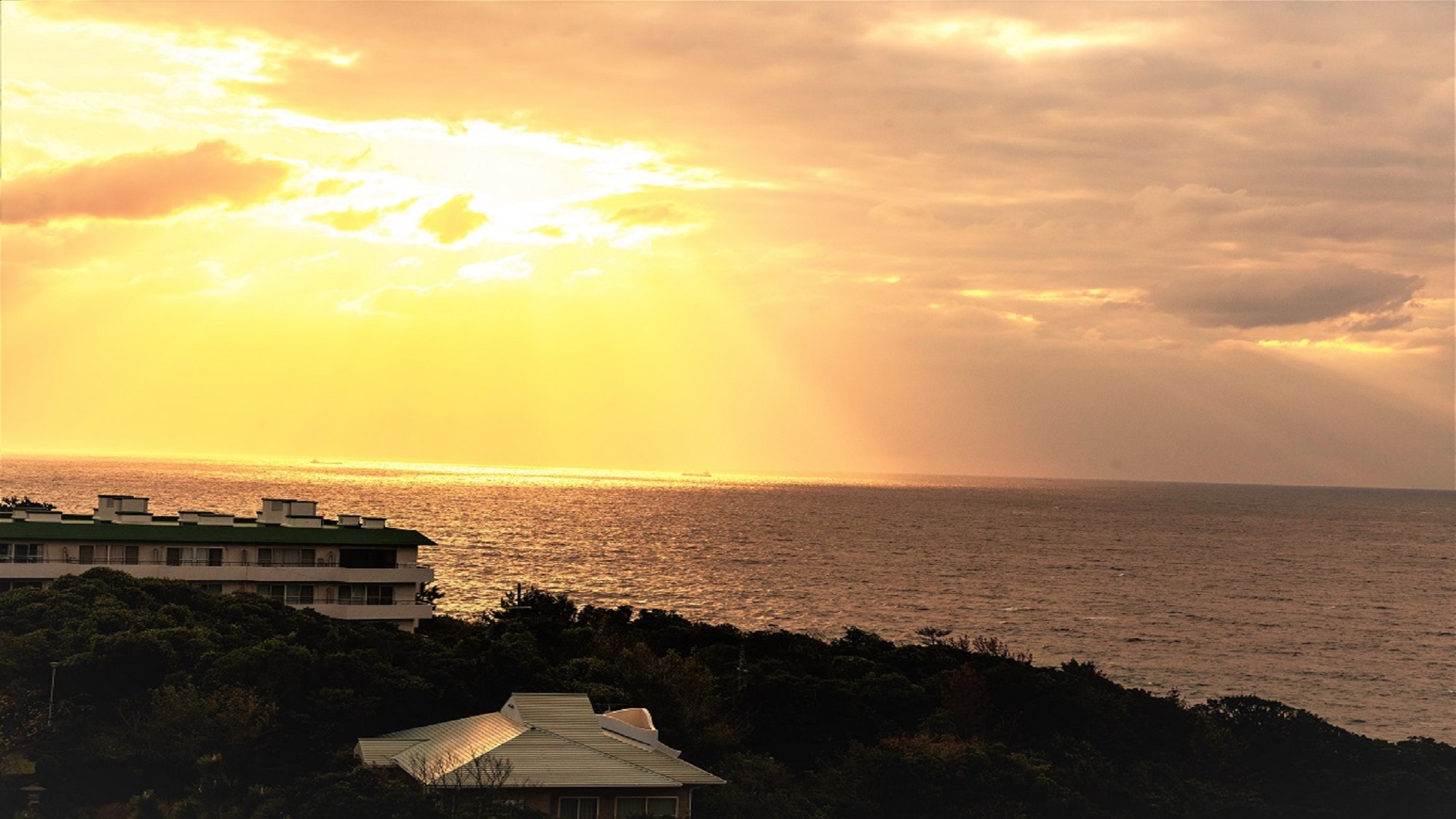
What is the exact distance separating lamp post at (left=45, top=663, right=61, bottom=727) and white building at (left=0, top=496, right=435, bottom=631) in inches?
978

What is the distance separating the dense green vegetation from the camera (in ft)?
145

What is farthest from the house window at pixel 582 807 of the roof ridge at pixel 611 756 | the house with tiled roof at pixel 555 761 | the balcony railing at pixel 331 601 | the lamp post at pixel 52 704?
the balcony railing at pixel 331 601

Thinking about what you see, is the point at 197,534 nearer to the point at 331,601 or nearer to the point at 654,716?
the point at 331,601

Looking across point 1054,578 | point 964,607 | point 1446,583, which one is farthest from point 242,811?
point 1446,583

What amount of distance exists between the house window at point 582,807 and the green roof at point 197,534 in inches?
1540

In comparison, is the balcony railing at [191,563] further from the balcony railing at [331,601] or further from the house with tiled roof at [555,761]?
the house with tiled roof at [555,761]

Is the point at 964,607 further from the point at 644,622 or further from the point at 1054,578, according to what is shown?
the point at 644,622

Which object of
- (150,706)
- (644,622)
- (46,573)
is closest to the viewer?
(150,706)

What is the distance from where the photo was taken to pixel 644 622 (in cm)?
8600

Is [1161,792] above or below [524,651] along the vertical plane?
below

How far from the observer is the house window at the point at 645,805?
40.2 m

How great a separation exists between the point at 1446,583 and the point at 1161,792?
153 metres

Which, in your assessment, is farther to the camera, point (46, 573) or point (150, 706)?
point (46, 573)

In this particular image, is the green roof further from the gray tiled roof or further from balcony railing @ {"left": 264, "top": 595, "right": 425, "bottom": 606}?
the gray tiled roof
